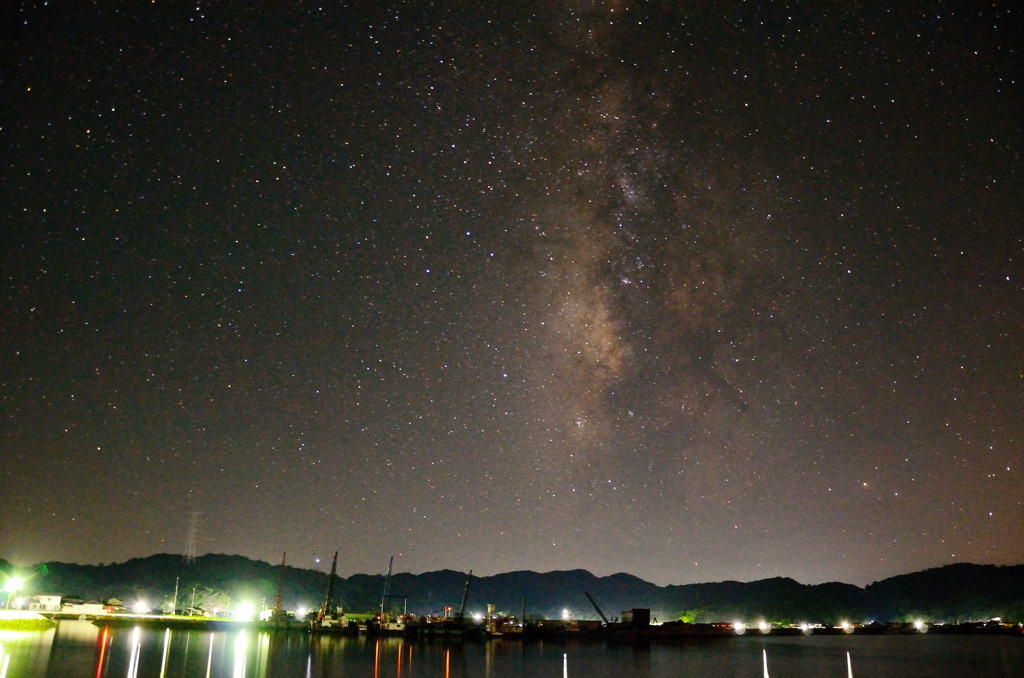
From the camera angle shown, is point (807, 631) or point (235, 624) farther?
point (807, 631)

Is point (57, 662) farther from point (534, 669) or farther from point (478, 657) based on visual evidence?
point (478, 657)

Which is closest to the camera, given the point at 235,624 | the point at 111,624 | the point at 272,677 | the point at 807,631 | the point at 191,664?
the point at 272,677

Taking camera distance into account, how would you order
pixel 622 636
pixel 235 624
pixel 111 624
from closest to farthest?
pixel 111 624, pixel 235 624, pixel 622 636

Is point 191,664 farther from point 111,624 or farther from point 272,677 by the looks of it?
point 111,624

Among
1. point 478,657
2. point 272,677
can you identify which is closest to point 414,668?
point 272,677

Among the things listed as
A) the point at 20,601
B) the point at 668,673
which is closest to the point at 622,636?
the point at 668,673

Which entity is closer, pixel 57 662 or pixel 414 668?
pixel 57 662

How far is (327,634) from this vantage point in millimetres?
109750

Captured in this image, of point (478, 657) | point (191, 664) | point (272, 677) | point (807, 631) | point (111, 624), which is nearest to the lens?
point (272, 677)

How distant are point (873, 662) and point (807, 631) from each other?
131869 mm

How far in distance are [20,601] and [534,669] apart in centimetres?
10526

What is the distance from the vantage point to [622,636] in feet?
412

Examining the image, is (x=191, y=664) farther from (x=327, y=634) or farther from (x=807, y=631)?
(x=807, y=631)

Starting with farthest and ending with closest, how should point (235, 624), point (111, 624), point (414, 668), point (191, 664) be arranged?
point (235, 624) < point (111, 624) < point (414, 668) < point (191, 664)
